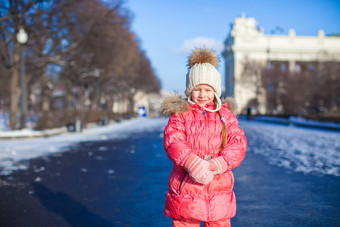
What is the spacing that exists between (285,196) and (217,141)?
436 cm

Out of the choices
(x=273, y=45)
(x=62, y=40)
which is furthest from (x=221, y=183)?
(x=273, y=45)

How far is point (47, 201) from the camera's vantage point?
6.92 m

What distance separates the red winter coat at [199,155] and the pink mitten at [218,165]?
44mm

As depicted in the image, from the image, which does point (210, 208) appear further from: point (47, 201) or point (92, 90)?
point (92, 90)

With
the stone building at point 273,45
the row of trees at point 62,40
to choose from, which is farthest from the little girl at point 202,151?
the stone building at point 273,45

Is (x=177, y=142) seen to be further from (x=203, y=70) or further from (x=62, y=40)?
(x=62, y=40)

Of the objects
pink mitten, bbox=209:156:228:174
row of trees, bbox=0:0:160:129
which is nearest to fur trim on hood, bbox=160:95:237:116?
pink mitten, bbox=209:156:228:174

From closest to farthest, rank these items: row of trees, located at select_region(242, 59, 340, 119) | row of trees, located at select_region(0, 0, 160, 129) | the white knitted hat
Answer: the white knitted hat < row of trees, located at select_region(0, 0, 160, 129) < row of trees, located at select_region(242, 59, 340, 119)

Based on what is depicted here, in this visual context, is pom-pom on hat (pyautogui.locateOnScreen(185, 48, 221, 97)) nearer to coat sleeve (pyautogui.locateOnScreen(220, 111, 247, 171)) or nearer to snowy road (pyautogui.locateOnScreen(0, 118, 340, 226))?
coat sleeve (pyautogui.locateOnScreen(220, 111, 247, 171))

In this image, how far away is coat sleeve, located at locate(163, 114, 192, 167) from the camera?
3.16 meters

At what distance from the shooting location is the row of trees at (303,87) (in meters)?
39.6

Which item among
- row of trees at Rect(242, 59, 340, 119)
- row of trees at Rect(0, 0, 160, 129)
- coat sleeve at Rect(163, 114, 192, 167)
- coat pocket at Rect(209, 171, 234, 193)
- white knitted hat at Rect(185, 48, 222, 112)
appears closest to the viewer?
coat sleeve at Rect(163, 114, 192, 167)

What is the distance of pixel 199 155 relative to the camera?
3.31 meters

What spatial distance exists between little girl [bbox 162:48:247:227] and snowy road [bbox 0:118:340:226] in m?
0.87
